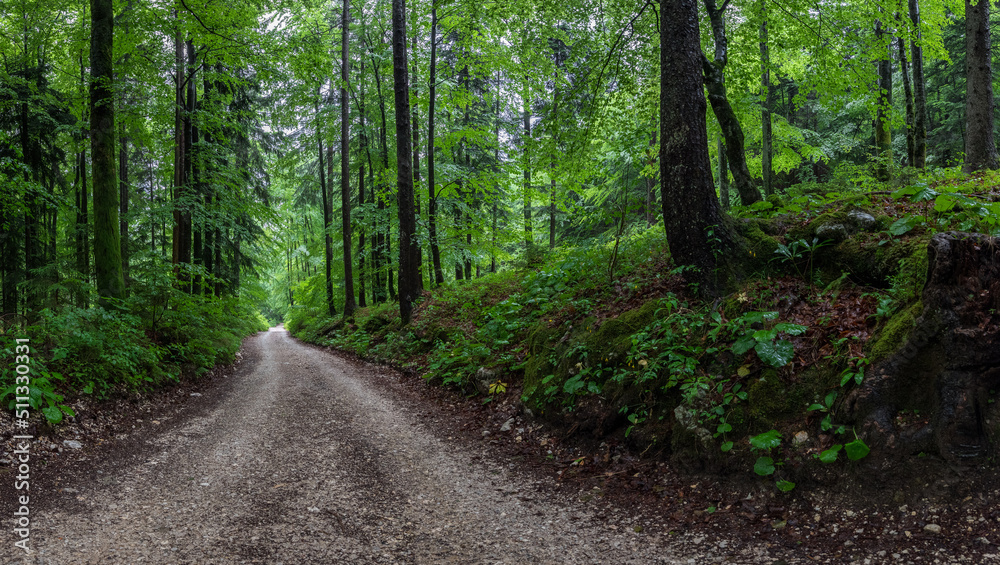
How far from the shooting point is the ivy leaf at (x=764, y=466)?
3363 mm

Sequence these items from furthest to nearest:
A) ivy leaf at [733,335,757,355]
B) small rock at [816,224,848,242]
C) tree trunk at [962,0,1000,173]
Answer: tree trunk at [962,0,1000,173]
small rock at [816,224,848,242]
ivy leaf at [733,335,757,355]

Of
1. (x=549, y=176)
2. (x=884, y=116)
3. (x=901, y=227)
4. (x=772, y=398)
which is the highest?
(x=884, y=116)

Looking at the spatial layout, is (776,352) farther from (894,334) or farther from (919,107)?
(919,107)

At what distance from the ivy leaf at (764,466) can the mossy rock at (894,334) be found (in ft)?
3.52

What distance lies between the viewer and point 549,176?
410 inches

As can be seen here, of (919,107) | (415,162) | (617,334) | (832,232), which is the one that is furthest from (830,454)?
(415,162)

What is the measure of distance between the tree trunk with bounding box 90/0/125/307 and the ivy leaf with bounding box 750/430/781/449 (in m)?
9.39

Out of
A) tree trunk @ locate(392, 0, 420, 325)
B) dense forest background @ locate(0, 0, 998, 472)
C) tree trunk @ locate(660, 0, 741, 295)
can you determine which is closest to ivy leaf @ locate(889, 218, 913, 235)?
dense forest background @ locate(0, 0, 998, 472)

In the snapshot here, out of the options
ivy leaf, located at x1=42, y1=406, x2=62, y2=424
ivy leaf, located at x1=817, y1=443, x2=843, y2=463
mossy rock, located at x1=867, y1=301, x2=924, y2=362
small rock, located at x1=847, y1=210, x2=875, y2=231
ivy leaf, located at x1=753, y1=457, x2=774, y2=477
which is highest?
small rock, located at x1=847, y1=210, x2=875, y2=231

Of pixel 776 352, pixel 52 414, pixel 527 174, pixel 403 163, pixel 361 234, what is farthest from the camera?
pixel 361 234

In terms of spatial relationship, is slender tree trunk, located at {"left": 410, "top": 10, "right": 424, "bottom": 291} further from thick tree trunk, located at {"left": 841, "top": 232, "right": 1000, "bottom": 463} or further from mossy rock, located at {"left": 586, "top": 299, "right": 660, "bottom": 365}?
thick tree trunk, located at {"left": 841, "top": 232, "right": 1000, "bottom": 463}

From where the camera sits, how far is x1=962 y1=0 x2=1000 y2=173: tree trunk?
25.3ft

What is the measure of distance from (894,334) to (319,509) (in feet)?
15.2

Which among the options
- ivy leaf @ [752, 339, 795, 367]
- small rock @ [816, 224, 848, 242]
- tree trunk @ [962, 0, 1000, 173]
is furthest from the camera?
tree trunk @ [962, 0, 1000, 173]
